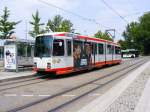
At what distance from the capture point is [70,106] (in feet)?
38.4

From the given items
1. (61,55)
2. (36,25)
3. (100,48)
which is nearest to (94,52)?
(100,48)

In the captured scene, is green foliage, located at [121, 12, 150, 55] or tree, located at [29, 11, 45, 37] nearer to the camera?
tree, located at [29, 11, 45, 37]

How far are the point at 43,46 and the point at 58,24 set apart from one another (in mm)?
55753

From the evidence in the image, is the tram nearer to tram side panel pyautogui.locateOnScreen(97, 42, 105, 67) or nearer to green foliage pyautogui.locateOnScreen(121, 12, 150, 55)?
tram side panel pyautogui.locateOnScreen(97, 42, 105, 67)

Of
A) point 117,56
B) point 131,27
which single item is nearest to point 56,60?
point 117,56

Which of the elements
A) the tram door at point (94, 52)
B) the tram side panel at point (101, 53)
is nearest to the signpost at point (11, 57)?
the tram door at point (94, 52)

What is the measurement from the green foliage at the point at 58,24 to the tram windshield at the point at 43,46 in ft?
150

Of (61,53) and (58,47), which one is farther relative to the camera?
(61,53)

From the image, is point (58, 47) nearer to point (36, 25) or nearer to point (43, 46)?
point (43, 46)

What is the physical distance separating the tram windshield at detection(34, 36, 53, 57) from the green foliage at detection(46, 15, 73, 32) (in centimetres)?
4575

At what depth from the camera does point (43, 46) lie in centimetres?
2361

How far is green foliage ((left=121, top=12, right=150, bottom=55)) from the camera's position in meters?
138

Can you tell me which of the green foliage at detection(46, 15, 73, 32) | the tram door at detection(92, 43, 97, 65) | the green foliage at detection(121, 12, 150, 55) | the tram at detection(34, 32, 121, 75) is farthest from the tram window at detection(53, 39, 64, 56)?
the green foliage at detection(121, 12, 150, 55)

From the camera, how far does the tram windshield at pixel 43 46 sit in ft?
76.1
